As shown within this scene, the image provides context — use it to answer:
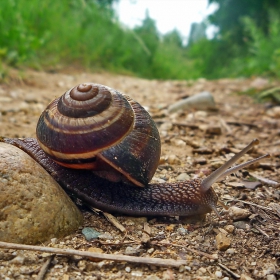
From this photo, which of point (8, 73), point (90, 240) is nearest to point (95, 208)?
point (90, 240)

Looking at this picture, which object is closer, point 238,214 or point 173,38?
point 238,214

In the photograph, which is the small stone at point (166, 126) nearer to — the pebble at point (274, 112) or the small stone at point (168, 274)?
the pebble at point (274, 112)

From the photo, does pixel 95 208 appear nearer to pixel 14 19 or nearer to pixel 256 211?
pixel 256 211

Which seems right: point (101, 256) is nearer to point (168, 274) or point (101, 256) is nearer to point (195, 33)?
point (168, 274)

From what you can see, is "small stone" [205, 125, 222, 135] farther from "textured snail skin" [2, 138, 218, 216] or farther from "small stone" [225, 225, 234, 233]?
"small stone" [225, 225, 234, 233]

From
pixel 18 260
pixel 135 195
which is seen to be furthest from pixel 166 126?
pixel 18 260

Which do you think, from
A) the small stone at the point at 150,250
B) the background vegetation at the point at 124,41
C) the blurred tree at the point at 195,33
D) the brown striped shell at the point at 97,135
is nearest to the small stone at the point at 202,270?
the small stone at the point at 150,250

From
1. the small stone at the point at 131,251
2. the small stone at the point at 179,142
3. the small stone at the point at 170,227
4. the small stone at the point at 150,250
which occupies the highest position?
the small stone at the point at 179,142
